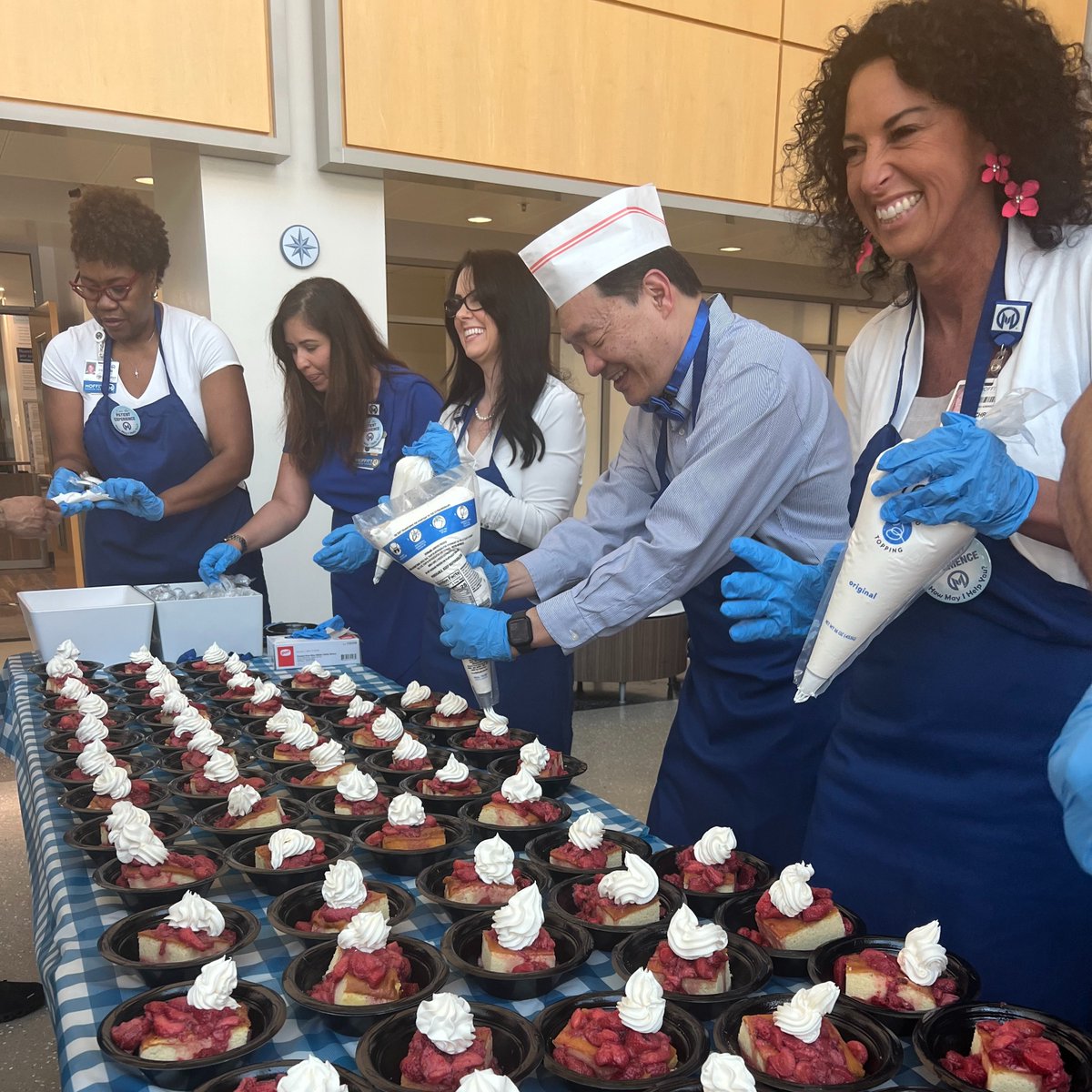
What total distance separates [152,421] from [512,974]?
2458mm

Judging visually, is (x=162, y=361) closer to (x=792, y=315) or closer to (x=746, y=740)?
(x=746, y=740)

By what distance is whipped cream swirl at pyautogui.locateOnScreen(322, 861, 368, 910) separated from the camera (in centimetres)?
118

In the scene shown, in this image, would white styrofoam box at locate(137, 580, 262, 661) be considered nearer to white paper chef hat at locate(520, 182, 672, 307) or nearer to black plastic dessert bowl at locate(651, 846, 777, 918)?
white paper chef hat at locate(520, 182, 672, 307)

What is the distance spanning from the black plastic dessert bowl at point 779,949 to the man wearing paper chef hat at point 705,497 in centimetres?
57

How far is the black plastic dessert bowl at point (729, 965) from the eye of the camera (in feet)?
3.22

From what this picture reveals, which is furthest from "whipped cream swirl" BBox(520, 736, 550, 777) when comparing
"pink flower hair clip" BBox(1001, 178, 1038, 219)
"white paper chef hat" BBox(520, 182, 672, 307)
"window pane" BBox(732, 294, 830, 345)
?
"window pane" BBox(732, 294, 830, 345)

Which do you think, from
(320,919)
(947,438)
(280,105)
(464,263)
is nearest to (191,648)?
(464,263)

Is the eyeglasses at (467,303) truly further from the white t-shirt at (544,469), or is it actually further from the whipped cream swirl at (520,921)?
the whipped cream swirl at (520,921)

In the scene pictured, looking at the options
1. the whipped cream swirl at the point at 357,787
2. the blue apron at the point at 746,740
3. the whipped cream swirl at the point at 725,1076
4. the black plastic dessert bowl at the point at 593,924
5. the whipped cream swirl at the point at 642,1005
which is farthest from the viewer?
the blue apron at the point at 746,740

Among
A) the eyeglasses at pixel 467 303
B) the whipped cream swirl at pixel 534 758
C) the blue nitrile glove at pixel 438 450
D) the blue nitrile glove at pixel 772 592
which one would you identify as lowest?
the whipped cream swirl at pixel 534 758

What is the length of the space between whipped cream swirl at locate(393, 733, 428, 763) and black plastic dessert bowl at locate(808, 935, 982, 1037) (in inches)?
32.4

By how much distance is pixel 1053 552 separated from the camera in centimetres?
117

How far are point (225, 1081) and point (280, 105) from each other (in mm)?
3778

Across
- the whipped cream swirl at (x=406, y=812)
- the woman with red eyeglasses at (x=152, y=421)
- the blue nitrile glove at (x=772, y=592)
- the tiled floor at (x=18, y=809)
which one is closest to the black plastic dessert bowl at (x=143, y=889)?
the whipped cream swirl at (x=406, y=812)
